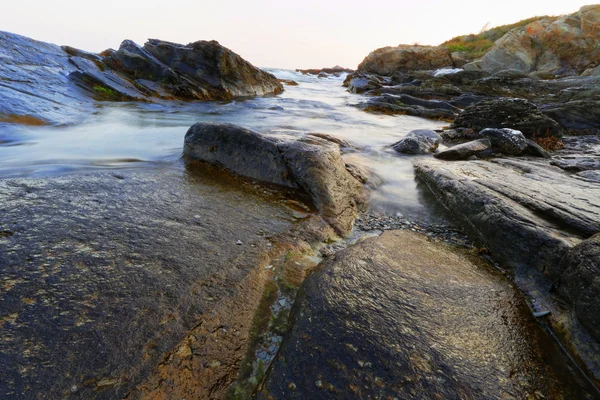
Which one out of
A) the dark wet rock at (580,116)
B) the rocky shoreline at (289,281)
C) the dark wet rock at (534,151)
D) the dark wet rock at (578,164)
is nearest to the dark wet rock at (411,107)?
the dark wet rock at (580,116)

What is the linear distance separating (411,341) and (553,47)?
37295mm

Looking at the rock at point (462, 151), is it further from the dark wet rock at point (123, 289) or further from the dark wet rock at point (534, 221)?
the dark wet rock at point (123, 289)

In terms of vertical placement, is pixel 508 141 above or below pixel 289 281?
above

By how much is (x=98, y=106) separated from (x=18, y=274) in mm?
11925

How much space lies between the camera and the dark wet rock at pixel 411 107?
47.9 ft

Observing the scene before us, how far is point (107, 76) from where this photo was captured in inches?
552

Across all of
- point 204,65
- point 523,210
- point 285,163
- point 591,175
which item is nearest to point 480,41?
point 204,65

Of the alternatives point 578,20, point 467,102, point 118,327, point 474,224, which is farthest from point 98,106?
point 578,20

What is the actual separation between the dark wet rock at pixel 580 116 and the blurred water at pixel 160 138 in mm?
4111

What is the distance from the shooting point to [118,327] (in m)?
1.89

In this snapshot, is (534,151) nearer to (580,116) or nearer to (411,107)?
(580,116)

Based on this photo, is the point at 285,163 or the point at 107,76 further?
the point at 107,76

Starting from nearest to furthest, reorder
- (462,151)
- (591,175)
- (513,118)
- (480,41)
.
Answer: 1. (591,175)
2. (462,151)
3. (513,118)
4. (480,41)

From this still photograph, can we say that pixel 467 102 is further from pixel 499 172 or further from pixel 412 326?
pixel 412 326
